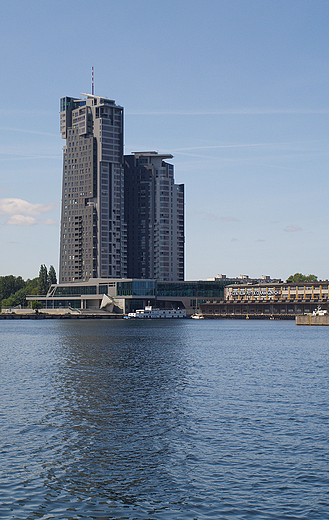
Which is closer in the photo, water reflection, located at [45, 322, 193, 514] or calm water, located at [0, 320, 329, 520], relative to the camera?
calm water, located at [0, 320, 329, 520]

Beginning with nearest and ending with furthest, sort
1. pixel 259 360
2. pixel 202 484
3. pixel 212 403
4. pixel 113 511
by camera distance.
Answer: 1. pixel 113 511
2. pixel 202 484
3. pixel 212 403
4. pixel 259 360

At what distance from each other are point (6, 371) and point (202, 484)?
52442mm

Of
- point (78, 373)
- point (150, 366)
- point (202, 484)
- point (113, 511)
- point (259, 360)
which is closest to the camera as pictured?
point (113, 511)

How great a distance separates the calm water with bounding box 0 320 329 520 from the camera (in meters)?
26.2

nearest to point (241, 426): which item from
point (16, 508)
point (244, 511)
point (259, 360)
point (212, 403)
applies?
point (212, 403)

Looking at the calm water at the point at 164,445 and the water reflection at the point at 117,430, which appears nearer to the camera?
the calm water at the point at 164,445

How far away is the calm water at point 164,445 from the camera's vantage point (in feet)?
85.8

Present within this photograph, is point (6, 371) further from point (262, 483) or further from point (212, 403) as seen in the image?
point (262, 483)

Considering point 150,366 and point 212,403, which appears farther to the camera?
point 150,366

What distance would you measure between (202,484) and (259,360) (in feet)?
211

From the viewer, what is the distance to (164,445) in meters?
36.6

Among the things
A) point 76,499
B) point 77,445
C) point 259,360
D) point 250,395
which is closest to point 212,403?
point 250,395

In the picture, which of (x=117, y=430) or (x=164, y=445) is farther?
(x=117, y=430)

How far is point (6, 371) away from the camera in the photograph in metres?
76.4
